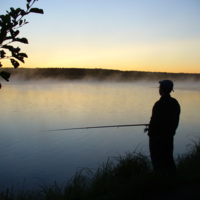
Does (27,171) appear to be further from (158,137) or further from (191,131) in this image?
(191,131)

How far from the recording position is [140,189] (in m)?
3.29

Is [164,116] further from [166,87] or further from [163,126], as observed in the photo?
[166,87]

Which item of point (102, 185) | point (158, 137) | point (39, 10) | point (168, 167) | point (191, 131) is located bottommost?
point (102, 185)

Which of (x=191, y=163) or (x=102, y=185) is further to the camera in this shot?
(x=191, y=163)

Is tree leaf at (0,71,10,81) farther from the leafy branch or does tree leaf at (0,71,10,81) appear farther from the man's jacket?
the man's jacket

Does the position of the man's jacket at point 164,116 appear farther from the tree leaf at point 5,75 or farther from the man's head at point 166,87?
the tree leaf at point 5,75

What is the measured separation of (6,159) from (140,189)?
421 centimetres

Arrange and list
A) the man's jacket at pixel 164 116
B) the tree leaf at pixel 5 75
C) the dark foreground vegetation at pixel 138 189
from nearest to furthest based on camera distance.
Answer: the tree leaf at pixel 5 75, the dark foreground vegetation at pixel 138 189, the man's jacket at pixel 164 116

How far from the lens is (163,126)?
3336mm

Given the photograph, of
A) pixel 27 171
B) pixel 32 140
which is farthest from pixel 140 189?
pixel 32 140

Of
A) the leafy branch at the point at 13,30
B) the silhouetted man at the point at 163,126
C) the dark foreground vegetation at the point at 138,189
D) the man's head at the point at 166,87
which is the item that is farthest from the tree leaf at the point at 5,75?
the man's head at the point at 166,87

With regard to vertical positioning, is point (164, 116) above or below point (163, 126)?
above

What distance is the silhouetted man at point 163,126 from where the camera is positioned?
A: 327 cm

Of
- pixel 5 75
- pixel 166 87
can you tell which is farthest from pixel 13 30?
pixel 166 87
